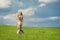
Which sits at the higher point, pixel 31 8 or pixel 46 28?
pixel 31 8

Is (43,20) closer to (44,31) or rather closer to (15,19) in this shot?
(44,31)

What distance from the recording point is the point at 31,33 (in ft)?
18.2

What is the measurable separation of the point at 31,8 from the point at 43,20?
1.16 feet

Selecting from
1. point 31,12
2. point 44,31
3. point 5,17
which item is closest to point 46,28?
point 44,31

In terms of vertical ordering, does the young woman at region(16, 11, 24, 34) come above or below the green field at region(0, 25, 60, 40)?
above

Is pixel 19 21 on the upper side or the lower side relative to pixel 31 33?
upper

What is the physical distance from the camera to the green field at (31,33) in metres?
5.50

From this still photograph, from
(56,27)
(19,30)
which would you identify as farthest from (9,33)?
(56,27)

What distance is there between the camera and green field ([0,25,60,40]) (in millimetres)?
5496

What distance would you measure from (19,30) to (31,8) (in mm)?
521

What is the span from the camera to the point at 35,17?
5.59 m

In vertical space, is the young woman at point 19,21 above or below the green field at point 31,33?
above

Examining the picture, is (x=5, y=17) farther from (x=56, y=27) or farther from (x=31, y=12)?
(x=56, y=27)

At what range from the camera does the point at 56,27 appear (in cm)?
559
